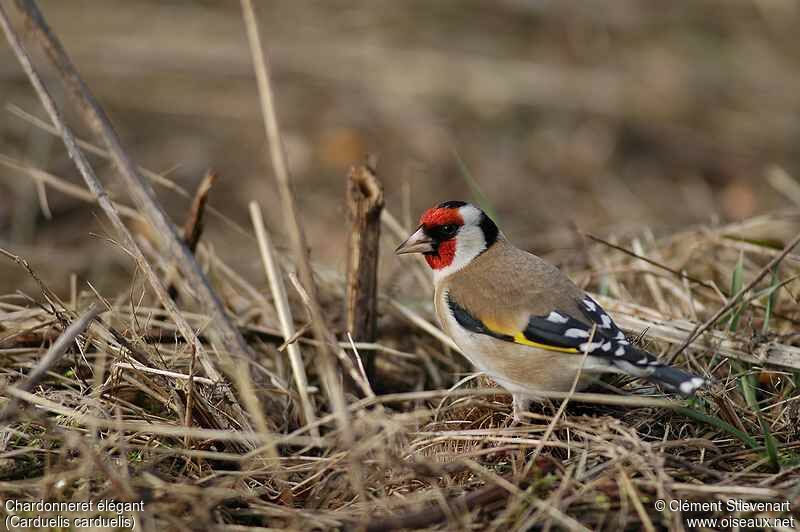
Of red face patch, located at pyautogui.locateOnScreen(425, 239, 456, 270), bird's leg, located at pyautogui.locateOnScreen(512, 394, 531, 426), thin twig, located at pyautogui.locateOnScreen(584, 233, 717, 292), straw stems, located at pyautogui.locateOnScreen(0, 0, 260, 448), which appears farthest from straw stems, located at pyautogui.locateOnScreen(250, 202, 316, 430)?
thin twig, located at pyautogui.locateOnScreen(584, 233, 717, 292)

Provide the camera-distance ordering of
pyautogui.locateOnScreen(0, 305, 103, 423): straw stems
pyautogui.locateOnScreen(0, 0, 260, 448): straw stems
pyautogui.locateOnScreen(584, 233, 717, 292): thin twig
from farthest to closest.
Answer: pyautogui.locateOnScreen(584, 233, 717, 292): thin twig → pyautogui.locateOnScreen(0, 0, 260, 448): straw stems → pyautogui.locateOnScreen(0, 305, 103, 423): straw stems

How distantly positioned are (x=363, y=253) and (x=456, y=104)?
5076 mm

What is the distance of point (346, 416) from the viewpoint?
291 cm

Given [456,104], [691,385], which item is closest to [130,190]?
[691,385]

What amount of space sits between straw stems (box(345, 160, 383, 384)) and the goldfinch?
0.62 ft

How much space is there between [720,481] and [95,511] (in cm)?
229

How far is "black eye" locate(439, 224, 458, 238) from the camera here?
4.41 meters

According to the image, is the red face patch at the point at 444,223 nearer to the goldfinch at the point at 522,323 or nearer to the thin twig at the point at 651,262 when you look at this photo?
the goldfinch at the point at 522,323

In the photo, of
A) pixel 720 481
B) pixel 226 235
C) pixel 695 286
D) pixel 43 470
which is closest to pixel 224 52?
pixel 226 235

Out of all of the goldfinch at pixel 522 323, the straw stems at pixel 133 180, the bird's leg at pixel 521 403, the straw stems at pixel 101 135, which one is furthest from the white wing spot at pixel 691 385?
the straw stems at pixel 133 180

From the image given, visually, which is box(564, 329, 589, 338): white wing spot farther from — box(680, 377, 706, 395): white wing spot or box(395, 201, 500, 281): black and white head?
box(395, 201, 500, 281): black and white head

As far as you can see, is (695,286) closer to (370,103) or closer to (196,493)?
(196,493)

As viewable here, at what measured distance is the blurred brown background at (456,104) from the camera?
8023mm

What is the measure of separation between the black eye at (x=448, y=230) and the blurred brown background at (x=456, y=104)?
9.30 feet
